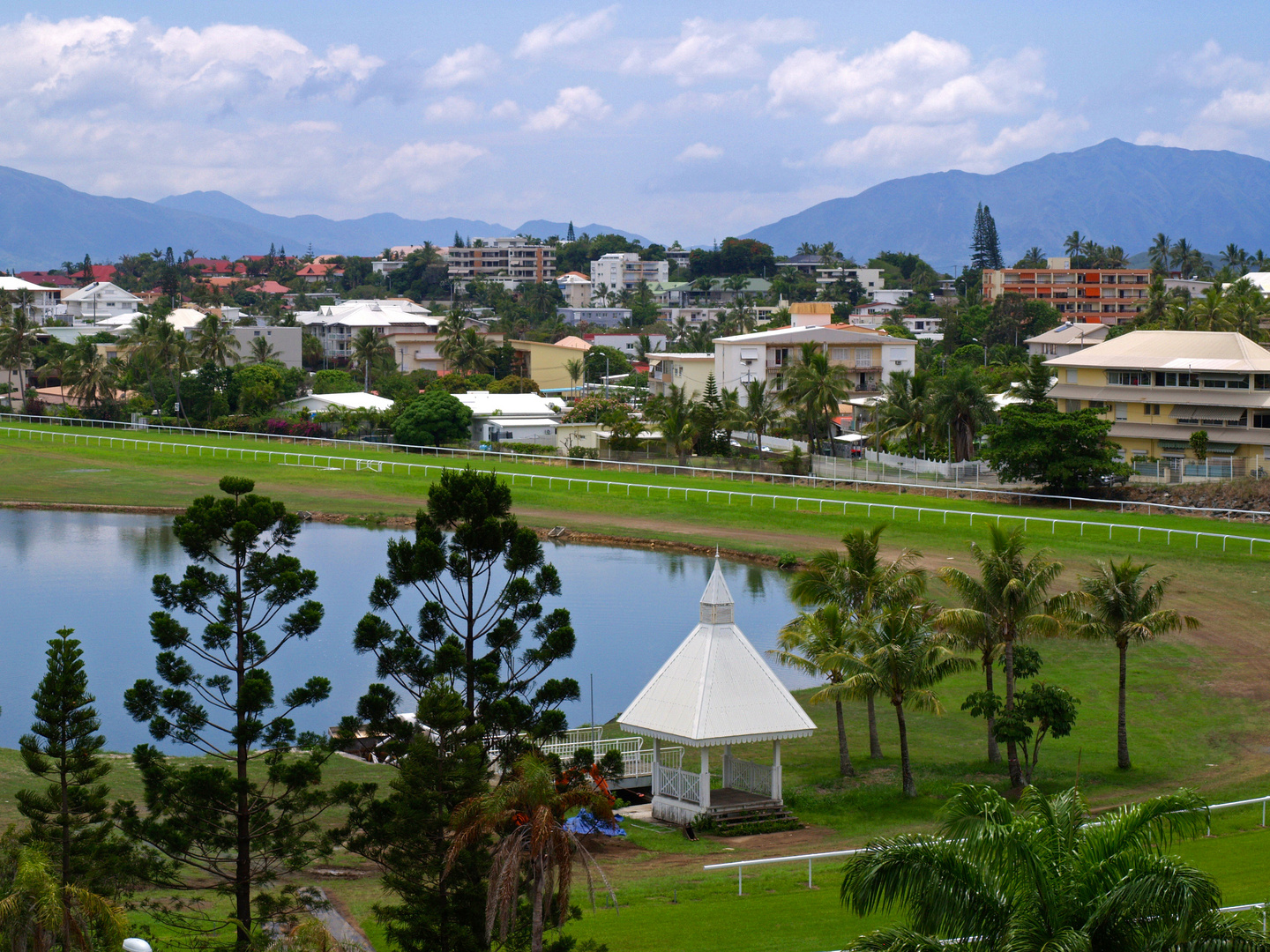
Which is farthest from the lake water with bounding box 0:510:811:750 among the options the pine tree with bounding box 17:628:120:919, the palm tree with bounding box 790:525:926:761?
the pine tree with bounding box 17:628:120:919

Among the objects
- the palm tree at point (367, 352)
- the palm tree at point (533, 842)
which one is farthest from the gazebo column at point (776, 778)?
the palm tree at point (367, 352)

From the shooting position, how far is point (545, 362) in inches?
4815

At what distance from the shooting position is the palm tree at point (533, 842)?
14.6 metres

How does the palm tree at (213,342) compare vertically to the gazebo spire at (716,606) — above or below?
above

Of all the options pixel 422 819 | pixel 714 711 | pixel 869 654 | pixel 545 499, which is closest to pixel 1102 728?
pixel 869 654

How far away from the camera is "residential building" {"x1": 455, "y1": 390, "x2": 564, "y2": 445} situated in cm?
8481

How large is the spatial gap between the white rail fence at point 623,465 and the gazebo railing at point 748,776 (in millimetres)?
34406

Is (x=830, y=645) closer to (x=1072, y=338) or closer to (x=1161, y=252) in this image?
(x=1072, y=338)

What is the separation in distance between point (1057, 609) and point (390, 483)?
46.5m

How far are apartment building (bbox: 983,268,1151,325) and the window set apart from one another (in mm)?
85890

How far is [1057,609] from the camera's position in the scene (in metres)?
28.4

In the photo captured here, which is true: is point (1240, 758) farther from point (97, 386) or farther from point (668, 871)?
point (97, 386)

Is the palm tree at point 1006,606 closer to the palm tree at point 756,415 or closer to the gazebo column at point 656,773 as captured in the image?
→ the gazebo column at point 656,773

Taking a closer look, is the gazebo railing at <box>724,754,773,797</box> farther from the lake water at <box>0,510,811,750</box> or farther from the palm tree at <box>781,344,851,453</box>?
the palm tree at <box>781,344,851,453</box>
